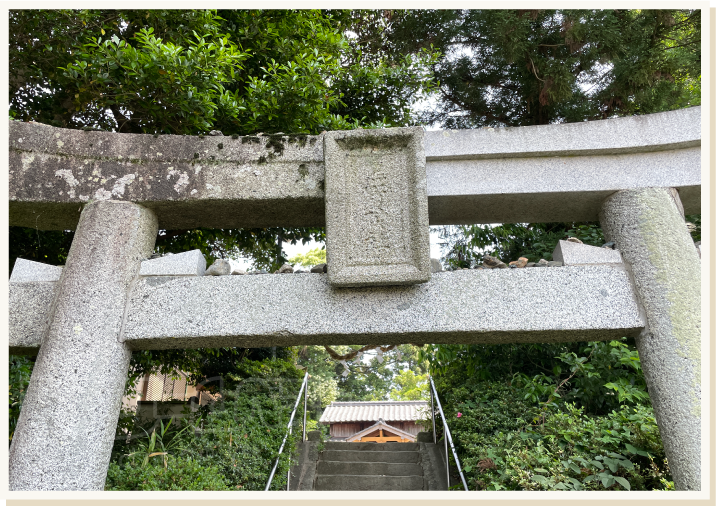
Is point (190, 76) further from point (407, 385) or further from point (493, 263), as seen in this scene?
point (407, 385)

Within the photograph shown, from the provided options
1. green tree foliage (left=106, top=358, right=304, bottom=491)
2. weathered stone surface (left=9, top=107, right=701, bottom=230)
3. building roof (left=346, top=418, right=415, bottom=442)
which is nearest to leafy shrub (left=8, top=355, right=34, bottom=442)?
green tree foliage (left=106, top=358, right=304, bottom=491)

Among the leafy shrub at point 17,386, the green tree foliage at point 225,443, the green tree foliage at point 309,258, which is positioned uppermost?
the green tree foliage at point 309,258

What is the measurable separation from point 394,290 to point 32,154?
2.29 m

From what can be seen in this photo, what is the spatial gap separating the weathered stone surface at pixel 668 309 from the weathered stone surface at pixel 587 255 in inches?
3.0

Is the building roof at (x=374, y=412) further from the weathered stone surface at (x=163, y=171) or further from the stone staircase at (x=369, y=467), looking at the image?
the weathered stone surface at (x=163, y=171)

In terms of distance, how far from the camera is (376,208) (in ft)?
8.73

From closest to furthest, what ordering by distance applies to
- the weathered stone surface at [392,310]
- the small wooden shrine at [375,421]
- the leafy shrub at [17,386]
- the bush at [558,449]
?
the weathered stone surface at [392,310] → the bush at [558,449] → the leafy shrub at [17,386] → the small wooden shrine at [375,421]

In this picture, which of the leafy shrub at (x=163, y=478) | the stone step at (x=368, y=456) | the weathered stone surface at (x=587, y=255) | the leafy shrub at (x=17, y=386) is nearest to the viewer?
the weathered stone surface at (x=587, y=255)

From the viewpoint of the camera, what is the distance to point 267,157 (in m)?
2.83

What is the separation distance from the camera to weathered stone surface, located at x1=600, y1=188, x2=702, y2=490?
2252mm

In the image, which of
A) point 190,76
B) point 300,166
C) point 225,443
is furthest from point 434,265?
point 225,443

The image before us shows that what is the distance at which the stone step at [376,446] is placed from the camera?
21.8 feet

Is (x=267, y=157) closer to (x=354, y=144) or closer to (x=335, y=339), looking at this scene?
(x=354, y=144)

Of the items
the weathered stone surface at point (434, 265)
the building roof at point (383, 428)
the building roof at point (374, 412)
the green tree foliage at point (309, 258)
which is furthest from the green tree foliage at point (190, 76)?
the building roof at point (374, 412)
